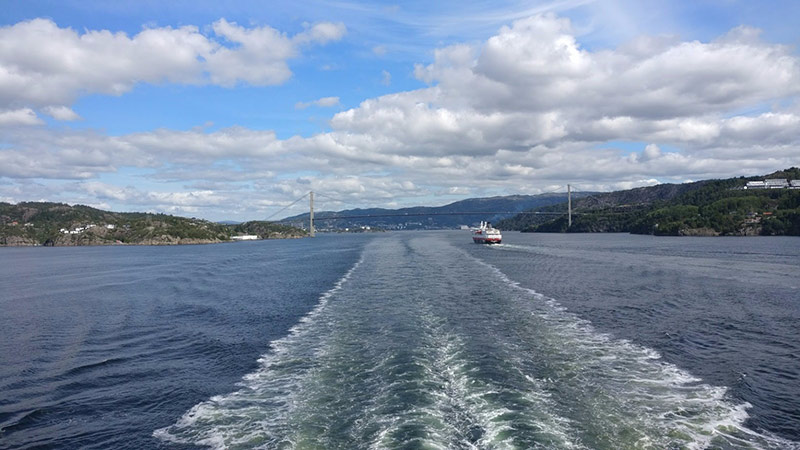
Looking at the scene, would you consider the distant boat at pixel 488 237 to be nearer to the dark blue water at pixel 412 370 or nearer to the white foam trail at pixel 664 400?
the dark blue water at pixel 412 370

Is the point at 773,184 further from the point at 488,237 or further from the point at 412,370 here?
the point at 412,370

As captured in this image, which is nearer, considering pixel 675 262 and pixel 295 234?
pixel 675 262

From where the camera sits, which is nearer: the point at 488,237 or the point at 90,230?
the point at 488,237

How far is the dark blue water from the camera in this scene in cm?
834

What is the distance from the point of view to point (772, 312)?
61.4 feet

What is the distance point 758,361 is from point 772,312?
28.3 feet

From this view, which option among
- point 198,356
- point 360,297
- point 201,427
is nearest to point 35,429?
point 201,427

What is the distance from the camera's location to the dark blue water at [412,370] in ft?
27.4

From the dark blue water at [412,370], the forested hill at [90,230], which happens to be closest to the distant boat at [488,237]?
the dark blue water at [412,370]

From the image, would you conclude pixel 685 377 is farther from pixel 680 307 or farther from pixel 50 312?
pixel 50 312

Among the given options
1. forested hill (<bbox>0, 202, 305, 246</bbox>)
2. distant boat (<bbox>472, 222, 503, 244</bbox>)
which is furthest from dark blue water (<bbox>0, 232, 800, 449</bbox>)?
forested hill (<bbox>0, 202, 305, 246</bbox>)

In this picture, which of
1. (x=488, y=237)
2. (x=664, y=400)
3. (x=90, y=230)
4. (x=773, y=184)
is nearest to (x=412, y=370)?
(x=664, y=400)

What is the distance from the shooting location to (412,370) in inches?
454

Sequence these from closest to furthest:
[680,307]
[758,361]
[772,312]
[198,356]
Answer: [758,361], [198,356], [772,312], [680,307]
